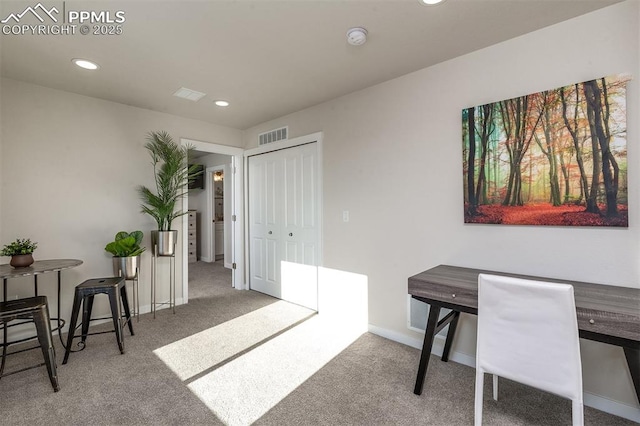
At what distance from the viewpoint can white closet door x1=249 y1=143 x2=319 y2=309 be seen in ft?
11.6

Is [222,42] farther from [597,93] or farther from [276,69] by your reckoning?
[597,93]

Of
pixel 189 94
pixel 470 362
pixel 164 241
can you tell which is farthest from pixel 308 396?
pixel 189 94

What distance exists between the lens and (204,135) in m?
4.00

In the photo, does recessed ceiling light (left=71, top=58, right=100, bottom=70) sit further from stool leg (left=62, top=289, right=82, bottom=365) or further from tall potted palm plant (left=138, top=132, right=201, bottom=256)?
stool leg (left=62, top=289, right=82, bottom=365)

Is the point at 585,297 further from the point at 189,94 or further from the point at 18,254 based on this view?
the point at 18,254

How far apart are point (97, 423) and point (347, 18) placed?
285 centimetres

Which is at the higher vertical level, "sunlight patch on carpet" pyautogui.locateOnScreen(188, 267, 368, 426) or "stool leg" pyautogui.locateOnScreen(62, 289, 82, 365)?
"stool leg" pyautogui.locateOnScreen(62, 289, 82, 365)

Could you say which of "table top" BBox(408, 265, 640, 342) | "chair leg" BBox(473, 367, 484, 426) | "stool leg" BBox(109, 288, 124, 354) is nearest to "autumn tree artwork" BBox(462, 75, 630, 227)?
"table top" BBox(408, 265, 640, 342)

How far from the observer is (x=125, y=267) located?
115 inches

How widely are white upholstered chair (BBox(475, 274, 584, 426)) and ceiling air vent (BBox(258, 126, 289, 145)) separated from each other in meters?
2.94

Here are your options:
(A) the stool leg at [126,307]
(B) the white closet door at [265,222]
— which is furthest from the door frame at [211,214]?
(A) the stool leg at [126,307]

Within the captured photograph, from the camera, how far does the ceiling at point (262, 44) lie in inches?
68.7

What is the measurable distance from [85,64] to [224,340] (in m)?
2.65

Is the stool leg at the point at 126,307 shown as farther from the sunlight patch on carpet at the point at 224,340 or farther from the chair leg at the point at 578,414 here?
the chair leg at the point at 578,414
